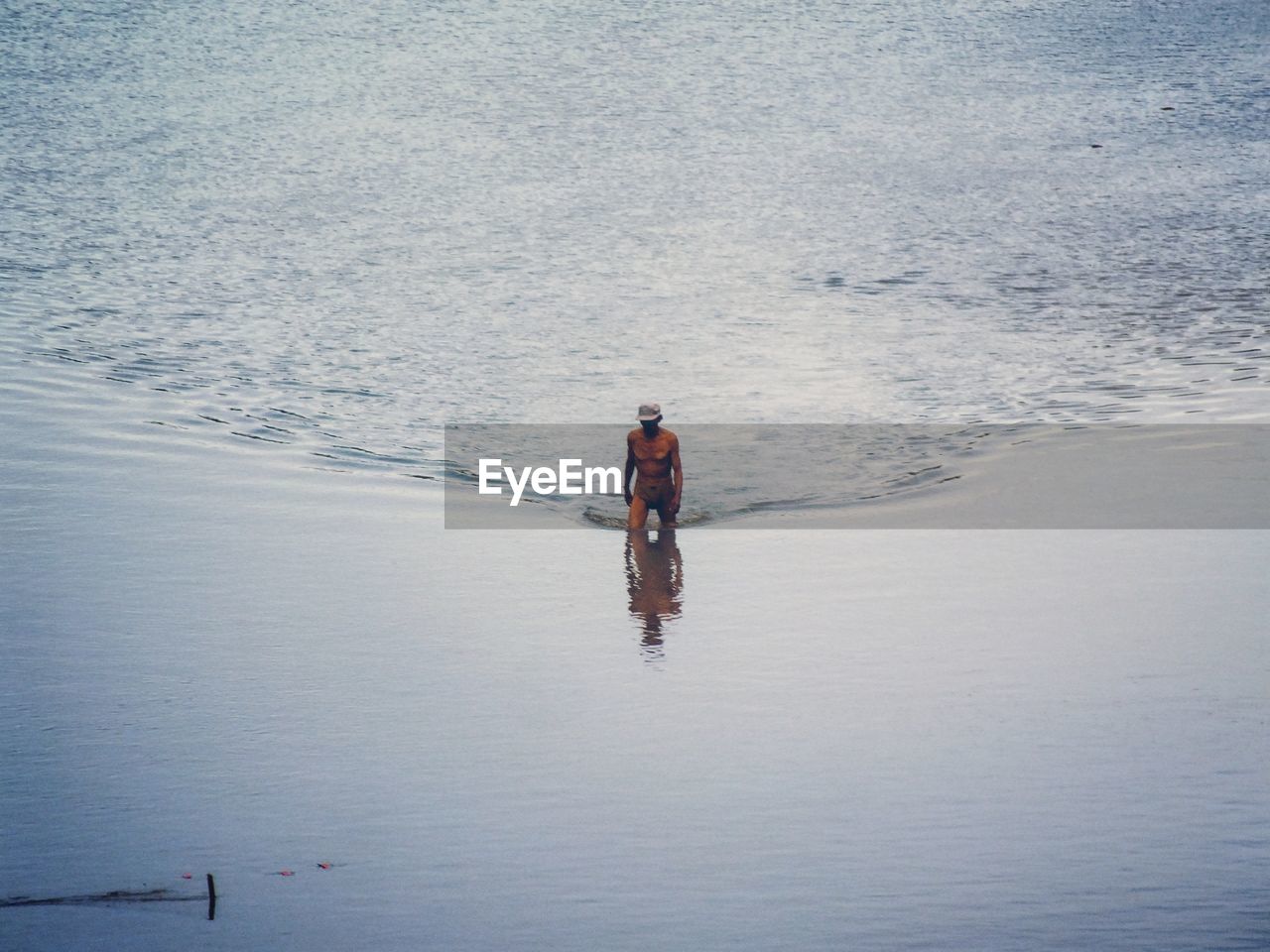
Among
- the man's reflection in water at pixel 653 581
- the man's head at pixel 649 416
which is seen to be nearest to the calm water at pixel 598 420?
the man's reflection in water at pixel 653 581

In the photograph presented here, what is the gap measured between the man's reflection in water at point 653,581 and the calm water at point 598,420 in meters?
0.07

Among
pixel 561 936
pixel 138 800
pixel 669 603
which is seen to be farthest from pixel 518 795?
pixel 669 603

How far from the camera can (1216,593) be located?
11.7 metres

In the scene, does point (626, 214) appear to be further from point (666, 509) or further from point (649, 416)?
point (649, 416)

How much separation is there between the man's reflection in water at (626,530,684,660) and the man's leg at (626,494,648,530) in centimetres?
7

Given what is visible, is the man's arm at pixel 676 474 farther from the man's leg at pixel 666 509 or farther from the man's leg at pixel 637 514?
the man's leg at pixel 637 514

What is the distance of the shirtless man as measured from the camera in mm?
A: 13797

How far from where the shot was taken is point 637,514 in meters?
14.1

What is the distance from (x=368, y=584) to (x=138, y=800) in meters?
4.07

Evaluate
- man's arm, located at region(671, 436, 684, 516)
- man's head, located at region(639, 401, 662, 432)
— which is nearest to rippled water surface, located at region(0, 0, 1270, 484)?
man's arm, located at region(671, 436, 684, 516)

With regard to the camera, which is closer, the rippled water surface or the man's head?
the man's head

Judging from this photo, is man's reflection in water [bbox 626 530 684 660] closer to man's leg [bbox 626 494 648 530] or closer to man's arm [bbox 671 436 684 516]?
man's leg [bbox 626 494 648 530]

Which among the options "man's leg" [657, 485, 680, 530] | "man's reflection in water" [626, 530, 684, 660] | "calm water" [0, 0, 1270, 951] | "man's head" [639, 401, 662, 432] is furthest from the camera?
"man's leg" [657, 485, 680, 530]

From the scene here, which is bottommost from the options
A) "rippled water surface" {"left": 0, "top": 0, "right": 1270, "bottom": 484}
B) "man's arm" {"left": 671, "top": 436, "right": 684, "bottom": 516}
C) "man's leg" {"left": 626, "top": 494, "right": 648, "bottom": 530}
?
"man's leg" {"left": 626, "top": 494, "right": 648, "bottom": 530}
